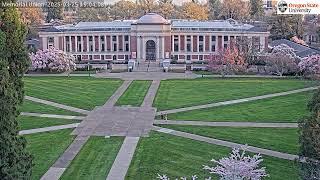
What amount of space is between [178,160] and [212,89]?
28.4 metres

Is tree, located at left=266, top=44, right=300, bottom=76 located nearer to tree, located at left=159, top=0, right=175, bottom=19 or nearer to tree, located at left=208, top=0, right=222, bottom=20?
tree, located at left=159, top=0, right=175, bottom=19

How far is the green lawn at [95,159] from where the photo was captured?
27.2 m

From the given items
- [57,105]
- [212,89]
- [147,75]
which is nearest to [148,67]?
[147,75]

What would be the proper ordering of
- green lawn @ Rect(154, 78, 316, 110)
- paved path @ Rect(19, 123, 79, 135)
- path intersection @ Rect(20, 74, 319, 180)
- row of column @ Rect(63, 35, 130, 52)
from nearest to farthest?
path intersection @ Rect(20, 74, 319, 180), paved path @ Rect(19, 123, 79, 135), green lawn @ Rect(154, 78, 316, 110), row of column @ Rect(63, 35, 130, 52)

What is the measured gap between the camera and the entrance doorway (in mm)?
86875

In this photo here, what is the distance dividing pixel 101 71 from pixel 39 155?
4745 cm

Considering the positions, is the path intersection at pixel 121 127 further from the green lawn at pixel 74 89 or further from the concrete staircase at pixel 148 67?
the concrete staircase at pixel 148 67

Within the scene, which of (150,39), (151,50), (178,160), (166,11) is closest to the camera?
(178,160)

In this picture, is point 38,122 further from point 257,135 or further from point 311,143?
point 311,143

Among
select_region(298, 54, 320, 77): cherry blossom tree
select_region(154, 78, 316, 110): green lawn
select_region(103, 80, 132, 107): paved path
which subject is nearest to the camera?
select_region(103, 80, 132, 107): paved path

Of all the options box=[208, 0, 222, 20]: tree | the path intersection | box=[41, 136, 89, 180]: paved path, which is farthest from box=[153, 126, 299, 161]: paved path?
box=[208, 0, 222, 20]: tree

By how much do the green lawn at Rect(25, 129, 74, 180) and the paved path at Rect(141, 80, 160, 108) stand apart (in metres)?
12.3

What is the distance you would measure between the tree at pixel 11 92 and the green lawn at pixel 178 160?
7.15 meters

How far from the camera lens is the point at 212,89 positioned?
188 feet
